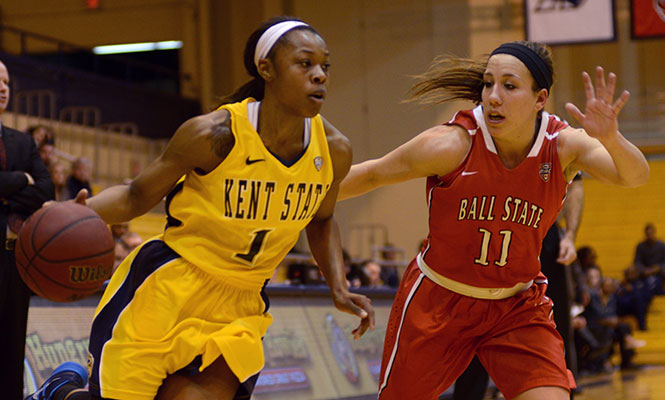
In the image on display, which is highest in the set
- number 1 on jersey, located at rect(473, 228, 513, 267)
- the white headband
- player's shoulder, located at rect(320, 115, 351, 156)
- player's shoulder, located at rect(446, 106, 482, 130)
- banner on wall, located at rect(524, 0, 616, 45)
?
banner on wall, located at rect(524, 0, 616, 45)

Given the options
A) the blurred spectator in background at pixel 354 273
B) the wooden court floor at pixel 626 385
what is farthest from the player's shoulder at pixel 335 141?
Result: the blurred spectator in background at pixel 354 273

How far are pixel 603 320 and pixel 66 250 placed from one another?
37.6ft

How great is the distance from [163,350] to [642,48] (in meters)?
19.5

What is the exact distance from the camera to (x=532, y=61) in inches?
154

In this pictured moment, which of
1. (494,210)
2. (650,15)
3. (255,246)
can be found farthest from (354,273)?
(255,246)

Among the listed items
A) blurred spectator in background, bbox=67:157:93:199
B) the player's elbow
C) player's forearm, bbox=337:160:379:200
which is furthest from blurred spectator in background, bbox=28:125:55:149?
the player's elbow

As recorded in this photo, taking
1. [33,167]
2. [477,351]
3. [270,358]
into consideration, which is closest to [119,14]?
[270,358]

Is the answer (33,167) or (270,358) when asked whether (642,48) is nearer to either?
(270,358)

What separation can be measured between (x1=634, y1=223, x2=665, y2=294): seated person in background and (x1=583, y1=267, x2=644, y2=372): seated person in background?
2071 mm

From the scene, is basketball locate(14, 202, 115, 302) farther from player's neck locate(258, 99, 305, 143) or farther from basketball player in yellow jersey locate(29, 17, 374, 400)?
player's neck locate(258, 99, 305, 143)

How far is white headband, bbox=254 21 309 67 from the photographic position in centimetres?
337

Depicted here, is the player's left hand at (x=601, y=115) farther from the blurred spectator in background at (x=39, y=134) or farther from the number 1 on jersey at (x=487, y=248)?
the blurred spectator in background at (x=39, y=134)

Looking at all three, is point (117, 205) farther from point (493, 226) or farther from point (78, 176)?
point (78, 176)

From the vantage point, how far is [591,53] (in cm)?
2050
